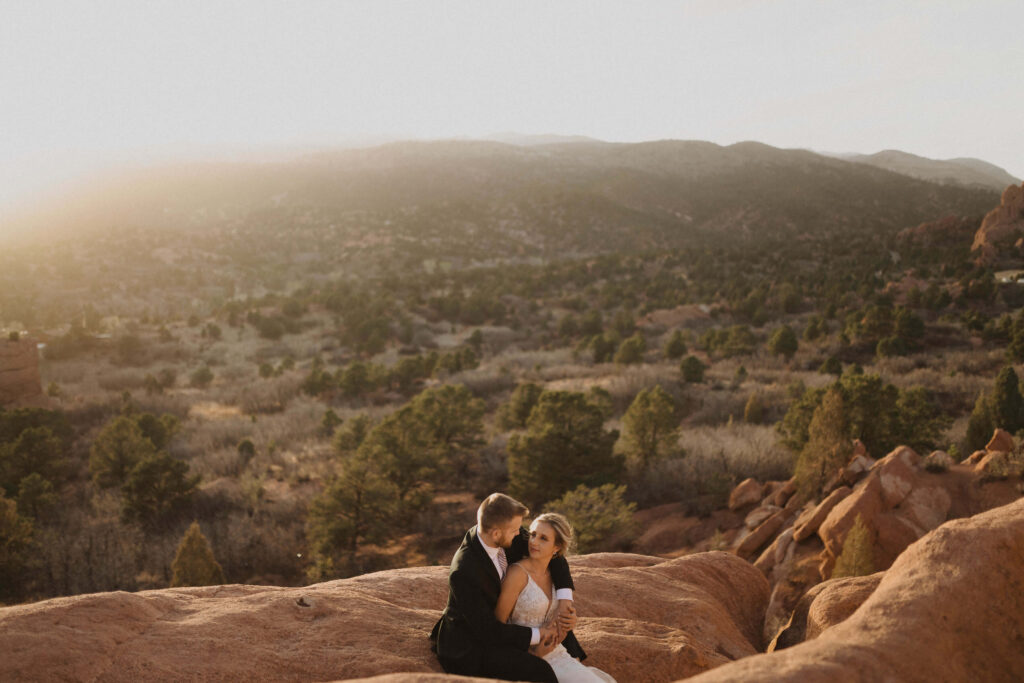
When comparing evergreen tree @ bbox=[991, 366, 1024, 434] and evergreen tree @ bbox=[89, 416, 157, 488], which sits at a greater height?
evergreen tree @ bbox=[991, 366, 1024, 434]


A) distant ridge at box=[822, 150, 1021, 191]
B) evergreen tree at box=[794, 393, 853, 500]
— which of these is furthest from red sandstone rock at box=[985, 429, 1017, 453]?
distant ridge at box=[822, 150, 1021, 191]

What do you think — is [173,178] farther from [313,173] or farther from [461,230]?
[461,230]

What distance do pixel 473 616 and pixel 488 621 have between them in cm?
10

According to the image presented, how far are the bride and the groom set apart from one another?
66mm

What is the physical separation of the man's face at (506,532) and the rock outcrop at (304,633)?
0.90m

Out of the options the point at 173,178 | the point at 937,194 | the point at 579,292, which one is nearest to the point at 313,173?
the point at 173,178

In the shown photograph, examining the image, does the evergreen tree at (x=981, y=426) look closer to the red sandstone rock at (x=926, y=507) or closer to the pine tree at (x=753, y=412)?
the red sandstone rock at (x=926, y=507)

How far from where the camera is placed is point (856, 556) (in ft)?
21.2

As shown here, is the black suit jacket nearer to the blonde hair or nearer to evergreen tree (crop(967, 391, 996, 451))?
the blonde hair

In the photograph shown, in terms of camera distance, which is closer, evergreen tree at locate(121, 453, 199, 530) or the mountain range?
evergreen tree at locate(121, 453, 199, 530)

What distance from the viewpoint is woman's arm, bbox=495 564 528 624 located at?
11.6 feet

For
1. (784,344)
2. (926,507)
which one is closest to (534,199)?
(784,344)

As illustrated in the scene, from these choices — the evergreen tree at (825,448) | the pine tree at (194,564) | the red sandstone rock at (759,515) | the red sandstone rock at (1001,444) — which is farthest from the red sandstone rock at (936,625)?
the pine tree at (194,564)

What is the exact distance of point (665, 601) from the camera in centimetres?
558
